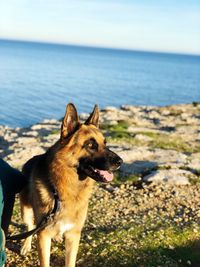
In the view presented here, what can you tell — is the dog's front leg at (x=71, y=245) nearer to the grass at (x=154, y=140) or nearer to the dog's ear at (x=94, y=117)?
the dog's ear at (x=94, y=117)

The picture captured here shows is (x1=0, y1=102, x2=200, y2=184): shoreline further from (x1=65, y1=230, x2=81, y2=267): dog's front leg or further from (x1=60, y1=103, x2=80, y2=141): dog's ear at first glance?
(x1=60, y1=103, x2=80, y2=141): dog's ear

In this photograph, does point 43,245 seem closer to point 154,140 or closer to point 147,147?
point 147,147

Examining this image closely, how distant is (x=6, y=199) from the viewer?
6430mm

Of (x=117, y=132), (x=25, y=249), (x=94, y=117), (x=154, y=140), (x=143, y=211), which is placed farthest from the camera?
(x=117, y=132)

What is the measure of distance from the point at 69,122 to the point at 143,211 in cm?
459

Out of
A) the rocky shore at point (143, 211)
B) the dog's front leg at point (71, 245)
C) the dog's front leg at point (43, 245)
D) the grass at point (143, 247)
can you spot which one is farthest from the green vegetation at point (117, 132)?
the dog's front leg at point (43, 245)

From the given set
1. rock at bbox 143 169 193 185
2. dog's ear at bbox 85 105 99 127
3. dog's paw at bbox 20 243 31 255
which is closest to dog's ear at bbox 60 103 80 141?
dog's ear at bbox 85 105 99 127

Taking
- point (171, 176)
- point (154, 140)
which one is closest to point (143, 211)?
point (171, 176)

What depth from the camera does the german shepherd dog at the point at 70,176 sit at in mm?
6895

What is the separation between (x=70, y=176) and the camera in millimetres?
7020

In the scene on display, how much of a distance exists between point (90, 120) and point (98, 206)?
12.6 feet

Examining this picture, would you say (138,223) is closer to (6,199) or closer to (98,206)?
(98,206)

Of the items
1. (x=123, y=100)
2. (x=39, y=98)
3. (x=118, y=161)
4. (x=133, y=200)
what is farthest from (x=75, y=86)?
(x=118, y=161)

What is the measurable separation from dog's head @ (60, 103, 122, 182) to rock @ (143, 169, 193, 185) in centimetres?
568
